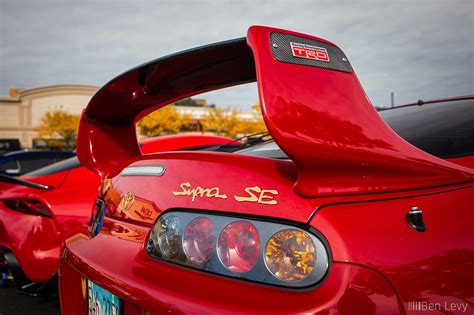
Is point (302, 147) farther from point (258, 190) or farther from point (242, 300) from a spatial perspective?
point (242, 300)

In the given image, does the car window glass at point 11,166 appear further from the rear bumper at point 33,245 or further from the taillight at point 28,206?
the rear bumper at point 33,245

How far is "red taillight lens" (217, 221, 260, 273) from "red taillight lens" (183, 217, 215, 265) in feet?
0.12

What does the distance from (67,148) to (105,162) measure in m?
47.0

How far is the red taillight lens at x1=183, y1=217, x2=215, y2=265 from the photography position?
44.8 inches

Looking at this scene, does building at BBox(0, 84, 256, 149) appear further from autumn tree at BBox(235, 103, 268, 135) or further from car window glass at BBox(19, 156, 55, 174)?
car window glass at BBox(19, 156, 55, 174)

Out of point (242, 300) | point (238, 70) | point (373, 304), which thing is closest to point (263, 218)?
point (242, 300)

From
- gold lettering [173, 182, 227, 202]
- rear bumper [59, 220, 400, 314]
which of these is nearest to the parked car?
rear bumper [59, 220, 400, 314]

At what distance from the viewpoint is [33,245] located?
2809mm

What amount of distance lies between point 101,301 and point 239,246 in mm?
560

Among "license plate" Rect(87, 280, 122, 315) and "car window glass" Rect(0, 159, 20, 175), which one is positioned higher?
"car window glass" Rect(0, 159, 20, 175)

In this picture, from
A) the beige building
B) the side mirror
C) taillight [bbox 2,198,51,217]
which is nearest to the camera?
taillight [bbox 2,198,51,217]

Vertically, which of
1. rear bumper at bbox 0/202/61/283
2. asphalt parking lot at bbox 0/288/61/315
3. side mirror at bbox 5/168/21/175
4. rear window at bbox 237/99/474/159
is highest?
rear window at bbox 237/99/474/159

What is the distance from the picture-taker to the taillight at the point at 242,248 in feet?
3.34

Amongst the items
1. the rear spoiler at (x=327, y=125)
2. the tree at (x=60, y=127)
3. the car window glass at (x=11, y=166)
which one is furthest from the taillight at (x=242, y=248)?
the tree at (x=60, y=127)
